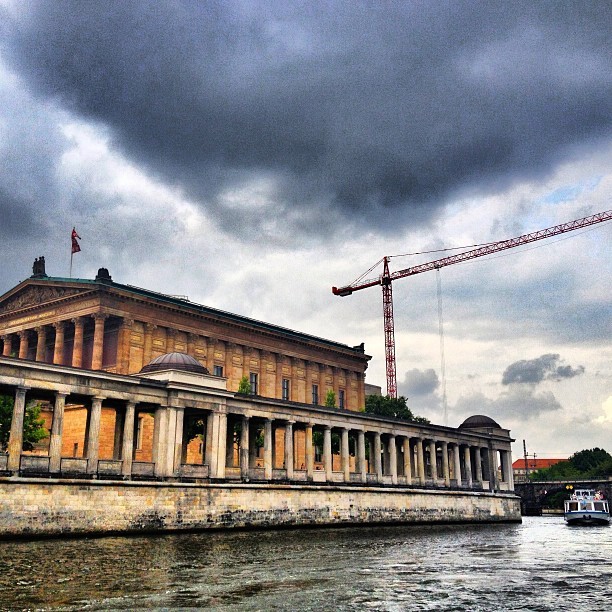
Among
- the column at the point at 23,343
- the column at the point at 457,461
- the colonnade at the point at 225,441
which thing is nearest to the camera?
the colonnade at the point at 225,441

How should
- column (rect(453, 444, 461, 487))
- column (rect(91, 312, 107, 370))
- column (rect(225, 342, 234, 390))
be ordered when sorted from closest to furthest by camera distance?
column (rect(91, 312, 107, 370)) < column (rect(453, 444, 461, 487)) < column (rect(225, 342, 234, 390))

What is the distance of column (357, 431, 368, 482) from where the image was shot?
67.6 m

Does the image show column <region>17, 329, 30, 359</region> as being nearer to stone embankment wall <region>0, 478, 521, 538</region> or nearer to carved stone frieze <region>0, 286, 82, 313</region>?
carved stone frieze <region>0, 286, 82, 313</region>

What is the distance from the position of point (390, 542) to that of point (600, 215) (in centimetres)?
8907

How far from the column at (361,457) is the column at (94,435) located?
28.3 meters

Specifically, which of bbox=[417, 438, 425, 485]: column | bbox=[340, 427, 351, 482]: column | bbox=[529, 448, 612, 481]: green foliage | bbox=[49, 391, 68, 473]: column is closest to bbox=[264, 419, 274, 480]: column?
bbox=[340, 427, 351, 482]: column

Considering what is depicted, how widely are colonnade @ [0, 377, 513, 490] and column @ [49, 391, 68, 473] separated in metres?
0.06

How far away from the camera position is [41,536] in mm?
39531

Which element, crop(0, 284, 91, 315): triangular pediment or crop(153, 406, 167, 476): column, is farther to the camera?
crop(0, 284, 91, 315): triangular pediment

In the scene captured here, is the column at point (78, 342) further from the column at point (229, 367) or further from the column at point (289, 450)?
the column at point (289, 450)

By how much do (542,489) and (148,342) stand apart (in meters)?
82.1

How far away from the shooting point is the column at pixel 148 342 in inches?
3051

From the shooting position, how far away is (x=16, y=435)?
4259cm

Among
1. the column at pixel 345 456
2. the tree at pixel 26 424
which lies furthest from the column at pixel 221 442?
the column at pixel 345 456
